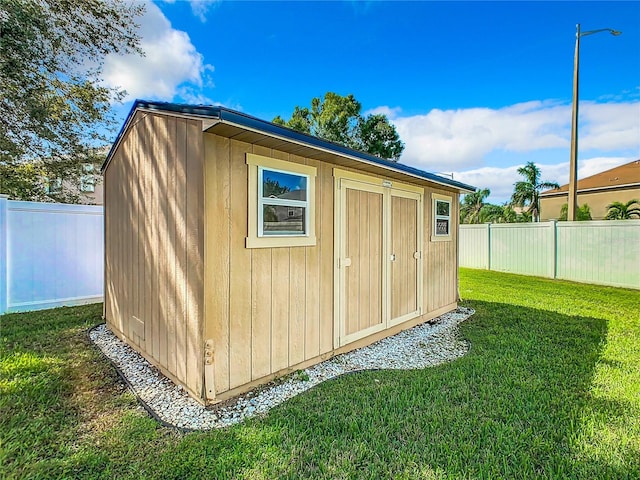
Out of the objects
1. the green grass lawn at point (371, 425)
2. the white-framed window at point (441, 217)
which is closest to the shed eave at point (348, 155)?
the white-framed window at point (441, 217)

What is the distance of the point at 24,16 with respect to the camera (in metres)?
7.04

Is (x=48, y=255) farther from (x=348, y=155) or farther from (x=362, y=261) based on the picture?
(x=348, y=155)

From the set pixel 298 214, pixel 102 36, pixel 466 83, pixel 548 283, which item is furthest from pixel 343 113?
pixel 298 214

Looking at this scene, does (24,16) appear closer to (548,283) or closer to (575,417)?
(575,417)

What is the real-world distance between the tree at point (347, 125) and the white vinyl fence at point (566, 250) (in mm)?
7902

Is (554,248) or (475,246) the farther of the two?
(475,246)

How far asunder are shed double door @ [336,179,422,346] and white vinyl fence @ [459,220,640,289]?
23.0 ft

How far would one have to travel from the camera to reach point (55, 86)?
8352 mm

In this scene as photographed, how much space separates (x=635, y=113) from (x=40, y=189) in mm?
19363

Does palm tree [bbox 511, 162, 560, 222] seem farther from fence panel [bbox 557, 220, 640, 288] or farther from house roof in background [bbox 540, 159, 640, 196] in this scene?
fence panel [bbox 557, 220, 640, 288]

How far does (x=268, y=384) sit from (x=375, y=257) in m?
2.26

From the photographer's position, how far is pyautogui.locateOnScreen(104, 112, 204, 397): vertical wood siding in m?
2.83

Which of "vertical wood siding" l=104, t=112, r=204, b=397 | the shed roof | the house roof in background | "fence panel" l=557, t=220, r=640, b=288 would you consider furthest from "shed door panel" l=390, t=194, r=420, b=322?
the house roof in background

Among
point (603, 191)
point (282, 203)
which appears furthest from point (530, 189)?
point (282, 203)
